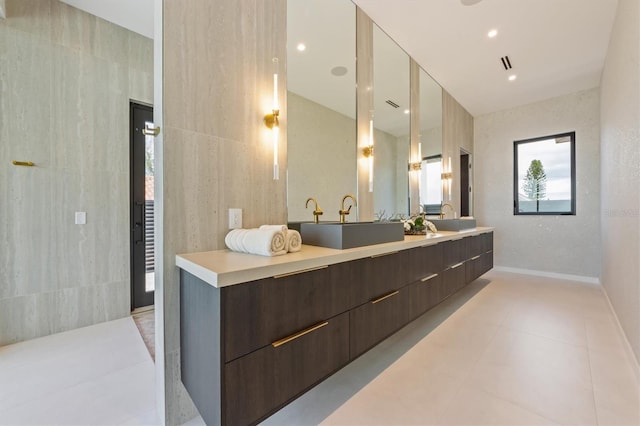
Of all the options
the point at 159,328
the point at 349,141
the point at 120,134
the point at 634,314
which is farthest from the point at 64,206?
the point at 634,314

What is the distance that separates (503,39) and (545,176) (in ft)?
9.70

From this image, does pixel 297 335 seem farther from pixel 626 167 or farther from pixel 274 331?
pixel 626 167

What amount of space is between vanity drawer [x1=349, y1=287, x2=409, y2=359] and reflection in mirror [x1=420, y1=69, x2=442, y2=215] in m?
2.16

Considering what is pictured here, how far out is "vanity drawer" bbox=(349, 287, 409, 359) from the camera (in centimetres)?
153

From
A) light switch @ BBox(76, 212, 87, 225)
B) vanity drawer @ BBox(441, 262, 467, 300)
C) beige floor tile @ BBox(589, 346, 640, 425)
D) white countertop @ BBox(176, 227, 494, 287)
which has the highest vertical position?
light switch @ BBox(76, 212, 87, 225)

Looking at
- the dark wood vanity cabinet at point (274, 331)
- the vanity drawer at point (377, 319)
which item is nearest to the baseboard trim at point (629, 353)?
the vanity drawer at point (377, 319)

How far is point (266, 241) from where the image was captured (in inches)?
51.4

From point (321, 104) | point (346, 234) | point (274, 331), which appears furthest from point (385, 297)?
point (321, 104)

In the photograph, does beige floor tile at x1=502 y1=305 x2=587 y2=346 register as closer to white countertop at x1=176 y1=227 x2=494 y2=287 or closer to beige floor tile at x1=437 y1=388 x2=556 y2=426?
beige floor tile at x1=437 y1=388 x2=556 y2=426

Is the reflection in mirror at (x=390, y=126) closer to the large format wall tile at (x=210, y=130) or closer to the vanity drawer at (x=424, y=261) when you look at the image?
the vanity drawer at (x=424, y=261)

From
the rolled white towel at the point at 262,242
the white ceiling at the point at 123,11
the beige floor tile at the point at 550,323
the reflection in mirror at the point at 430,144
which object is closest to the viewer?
the rolled white towel at the point at 262,242

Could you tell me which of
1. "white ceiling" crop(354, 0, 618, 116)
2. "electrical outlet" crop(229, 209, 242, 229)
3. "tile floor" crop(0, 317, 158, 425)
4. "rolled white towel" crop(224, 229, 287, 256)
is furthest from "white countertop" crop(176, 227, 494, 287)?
"white ceiling" crop(354, 0, 618, 116)

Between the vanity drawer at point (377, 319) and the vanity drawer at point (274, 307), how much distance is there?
22cm

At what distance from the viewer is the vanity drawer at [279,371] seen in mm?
1031
